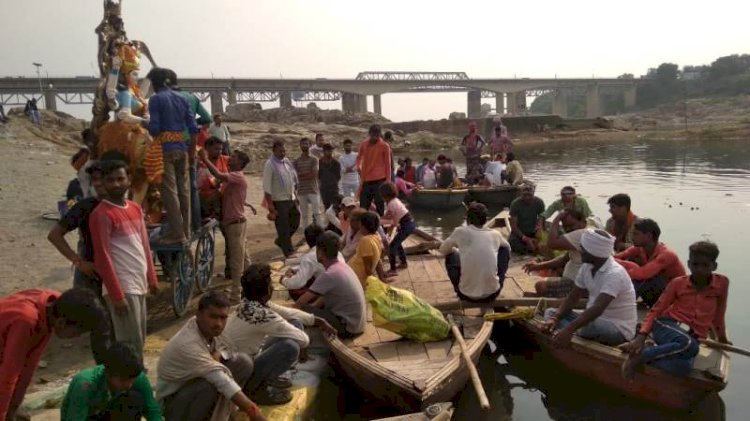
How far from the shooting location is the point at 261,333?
4.52 meters

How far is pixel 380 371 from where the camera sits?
4.84 metres

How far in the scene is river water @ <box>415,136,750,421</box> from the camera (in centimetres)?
580

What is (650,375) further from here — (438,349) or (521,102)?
(521,102)

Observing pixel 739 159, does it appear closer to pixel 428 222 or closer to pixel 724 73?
pixel 428 222

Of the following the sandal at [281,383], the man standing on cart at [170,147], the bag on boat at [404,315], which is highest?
the man standing on cart at [170,147]

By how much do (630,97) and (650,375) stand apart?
95213mm

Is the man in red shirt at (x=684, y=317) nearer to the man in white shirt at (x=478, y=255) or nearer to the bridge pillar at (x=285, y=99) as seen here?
the man in white shirt at (x=478, y=255)

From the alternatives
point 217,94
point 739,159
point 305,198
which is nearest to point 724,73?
point 739,159

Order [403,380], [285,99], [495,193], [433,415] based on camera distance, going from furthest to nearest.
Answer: [285,99] < [495,193] < [403,380] < [433,415]

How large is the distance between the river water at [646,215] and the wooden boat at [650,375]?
0.23 m

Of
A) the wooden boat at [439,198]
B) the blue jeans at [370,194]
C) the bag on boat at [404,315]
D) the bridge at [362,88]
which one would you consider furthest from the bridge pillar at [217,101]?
the bag on boat at [404,315]

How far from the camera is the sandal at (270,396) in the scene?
4746 millimetres

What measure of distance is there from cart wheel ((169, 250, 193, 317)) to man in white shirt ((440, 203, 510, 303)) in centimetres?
293

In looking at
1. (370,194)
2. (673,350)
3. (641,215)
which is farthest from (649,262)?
(641,215)
